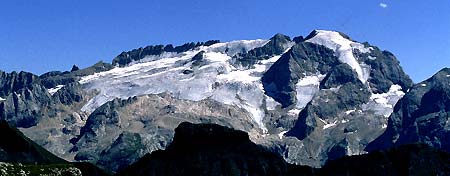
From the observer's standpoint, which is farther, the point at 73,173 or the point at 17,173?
the point at 73,173

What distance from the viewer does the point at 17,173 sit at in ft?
587

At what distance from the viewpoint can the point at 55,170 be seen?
191875mm

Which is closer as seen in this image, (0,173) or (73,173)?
(0,173)

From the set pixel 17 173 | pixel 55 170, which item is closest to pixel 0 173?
pixel 17 173

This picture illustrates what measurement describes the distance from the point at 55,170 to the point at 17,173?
46.1 ft

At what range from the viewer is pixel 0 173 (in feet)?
559

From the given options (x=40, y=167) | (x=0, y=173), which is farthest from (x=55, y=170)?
(x=0, y=173)

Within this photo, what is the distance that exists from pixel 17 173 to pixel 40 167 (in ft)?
50.3

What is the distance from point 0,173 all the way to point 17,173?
8.77m

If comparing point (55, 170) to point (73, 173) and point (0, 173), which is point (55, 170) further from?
point (0, 173)

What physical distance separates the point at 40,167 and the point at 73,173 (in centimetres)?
784

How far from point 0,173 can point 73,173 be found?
2799cm

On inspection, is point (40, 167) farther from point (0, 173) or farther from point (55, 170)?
point (0, 173)

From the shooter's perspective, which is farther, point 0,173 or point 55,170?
point 55,170
